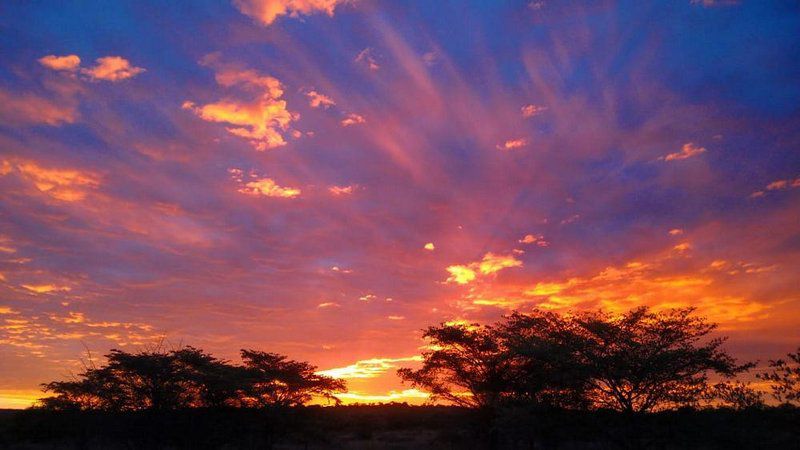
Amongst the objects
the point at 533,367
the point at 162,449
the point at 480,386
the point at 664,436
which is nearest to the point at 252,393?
the point at 162,449

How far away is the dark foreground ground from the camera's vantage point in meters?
28.8

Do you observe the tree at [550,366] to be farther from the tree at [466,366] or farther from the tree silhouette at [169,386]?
the tree silhouette at [169,386]

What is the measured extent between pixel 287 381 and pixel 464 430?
17106mm

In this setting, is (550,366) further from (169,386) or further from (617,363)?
(169,386)

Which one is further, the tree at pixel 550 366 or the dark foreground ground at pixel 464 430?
the tree at pixel 550 366

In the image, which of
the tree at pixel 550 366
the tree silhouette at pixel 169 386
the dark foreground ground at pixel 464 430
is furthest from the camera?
the tree silhouette at pixel 169 386

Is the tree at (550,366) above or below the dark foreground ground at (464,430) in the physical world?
above

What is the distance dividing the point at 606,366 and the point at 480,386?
15.7 metres

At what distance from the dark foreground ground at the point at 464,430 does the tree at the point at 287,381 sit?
1.56 meters

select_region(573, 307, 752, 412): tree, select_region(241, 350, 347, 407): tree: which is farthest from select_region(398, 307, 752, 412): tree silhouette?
select_region(241, 350, 347, 407): tree

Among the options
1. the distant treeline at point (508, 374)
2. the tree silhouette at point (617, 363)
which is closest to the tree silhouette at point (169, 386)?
the distant treeline at point (508, 374)

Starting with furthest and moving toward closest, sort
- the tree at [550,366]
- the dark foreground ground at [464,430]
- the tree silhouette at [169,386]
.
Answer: the tree silhouette at [169,386] → the tree at [550,366] → the dark foreground ground at [464,430]

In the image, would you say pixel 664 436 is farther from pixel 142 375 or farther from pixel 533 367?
pixel 142 375

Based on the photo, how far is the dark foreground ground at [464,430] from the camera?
94.5 ft
